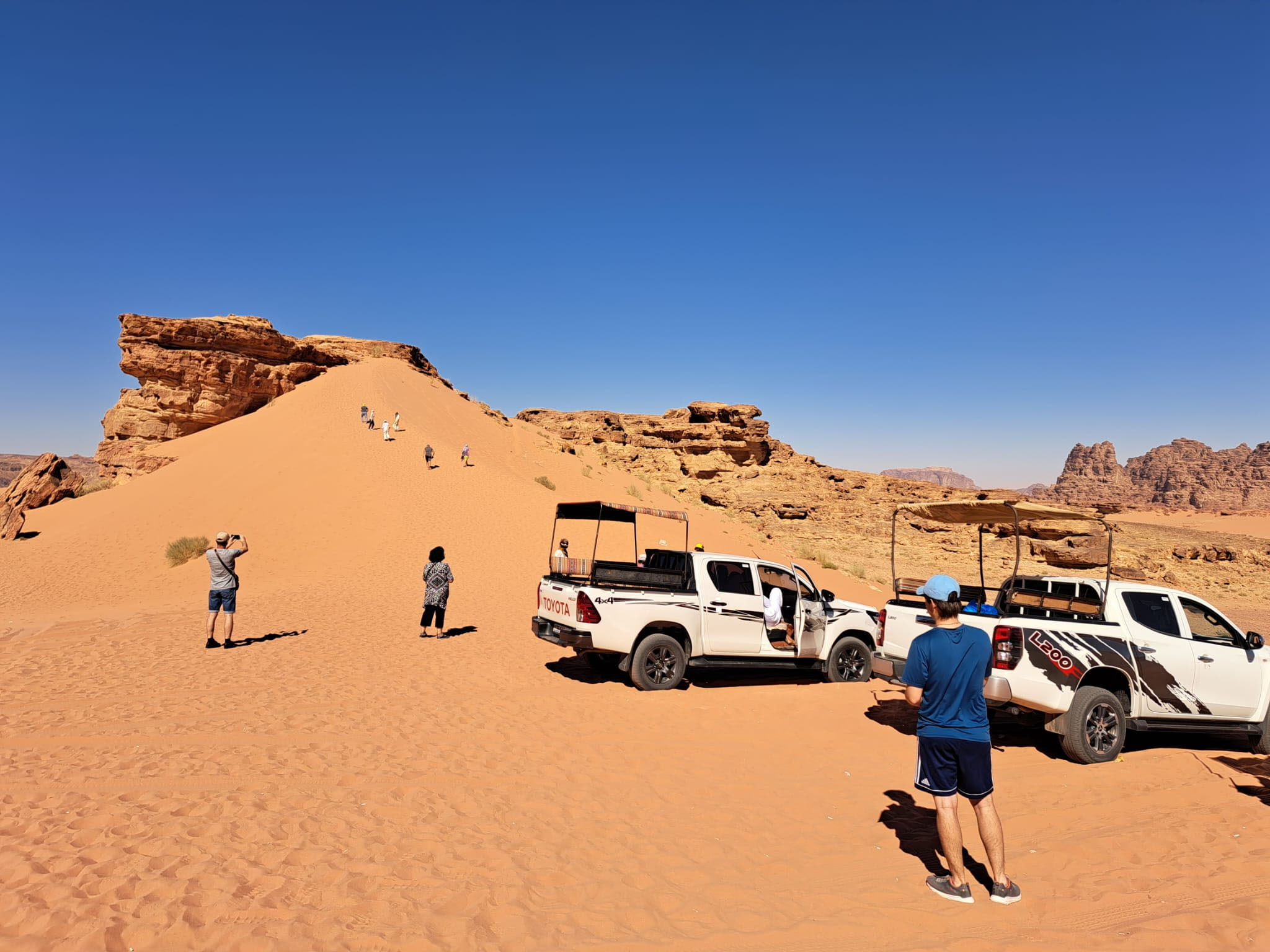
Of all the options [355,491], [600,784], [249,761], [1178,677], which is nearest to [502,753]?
[600,784]

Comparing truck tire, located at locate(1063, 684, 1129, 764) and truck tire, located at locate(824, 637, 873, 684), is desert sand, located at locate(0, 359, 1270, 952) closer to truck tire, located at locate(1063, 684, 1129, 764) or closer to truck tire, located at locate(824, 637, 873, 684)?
truck tire, located at locate(1063, 684, 1129, 764)

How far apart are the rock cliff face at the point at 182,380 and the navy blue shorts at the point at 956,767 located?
3911 cm

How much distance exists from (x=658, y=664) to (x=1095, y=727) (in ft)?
16.9

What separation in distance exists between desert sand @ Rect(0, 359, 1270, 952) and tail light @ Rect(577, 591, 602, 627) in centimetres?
106

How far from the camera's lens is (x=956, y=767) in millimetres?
4402

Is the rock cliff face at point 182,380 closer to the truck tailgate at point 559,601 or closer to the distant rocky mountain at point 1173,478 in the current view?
the truck tailgate at point 559,601

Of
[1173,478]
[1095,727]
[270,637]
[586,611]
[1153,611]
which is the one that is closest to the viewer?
[1095,727]

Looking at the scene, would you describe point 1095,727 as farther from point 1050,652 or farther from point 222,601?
point 222,601

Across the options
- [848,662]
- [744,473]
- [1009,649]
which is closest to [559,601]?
[848,662]

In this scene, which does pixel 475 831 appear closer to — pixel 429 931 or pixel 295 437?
pixel 429 931

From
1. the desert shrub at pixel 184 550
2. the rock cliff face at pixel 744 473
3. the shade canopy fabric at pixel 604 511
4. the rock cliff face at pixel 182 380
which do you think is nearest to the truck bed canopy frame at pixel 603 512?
the shade canopy fabric at pixel 604 511

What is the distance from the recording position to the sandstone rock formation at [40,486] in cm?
2778

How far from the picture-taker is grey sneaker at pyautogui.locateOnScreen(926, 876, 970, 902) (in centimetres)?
433

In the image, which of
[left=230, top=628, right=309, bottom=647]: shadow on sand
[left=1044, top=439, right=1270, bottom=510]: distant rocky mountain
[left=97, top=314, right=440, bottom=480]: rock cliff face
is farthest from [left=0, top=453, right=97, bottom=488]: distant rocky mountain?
[left=1044, top=439, right=1270, bottom=510]: distant rocky mountain
